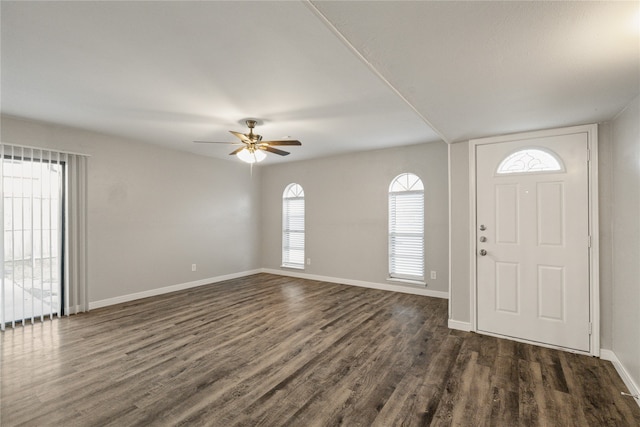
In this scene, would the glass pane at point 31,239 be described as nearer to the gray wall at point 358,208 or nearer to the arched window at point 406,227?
the gray wall at point 358,208

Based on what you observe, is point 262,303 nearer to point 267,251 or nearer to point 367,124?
point 267,251

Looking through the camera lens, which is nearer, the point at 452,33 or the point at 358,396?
the point at 452,33

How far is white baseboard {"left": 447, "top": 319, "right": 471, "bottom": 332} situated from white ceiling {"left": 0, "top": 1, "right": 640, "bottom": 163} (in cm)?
223

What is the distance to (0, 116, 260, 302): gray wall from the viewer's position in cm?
431

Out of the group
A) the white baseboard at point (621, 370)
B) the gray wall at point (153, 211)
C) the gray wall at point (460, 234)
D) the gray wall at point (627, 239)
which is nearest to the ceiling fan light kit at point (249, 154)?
the gray wall at point (153, 211)

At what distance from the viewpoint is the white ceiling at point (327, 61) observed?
4.70 ft

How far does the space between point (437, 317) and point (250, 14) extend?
3921 mm

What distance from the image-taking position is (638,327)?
88.3 inches

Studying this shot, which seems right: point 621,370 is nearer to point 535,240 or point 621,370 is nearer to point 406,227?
point 535,240

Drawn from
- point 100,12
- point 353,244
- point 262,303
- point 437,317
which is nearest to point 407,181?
point 353,244

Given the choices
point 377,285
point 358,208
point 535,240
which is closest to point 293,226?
point 358,208

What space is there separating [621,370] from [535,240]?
127 cm

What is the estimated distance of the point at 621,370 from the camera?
2516mm

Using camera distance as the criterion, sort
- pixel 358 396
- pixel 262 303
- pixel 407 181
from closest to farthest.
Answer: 1. pixel 358 396
2. pixel 262 303
3. pixel 407 181
